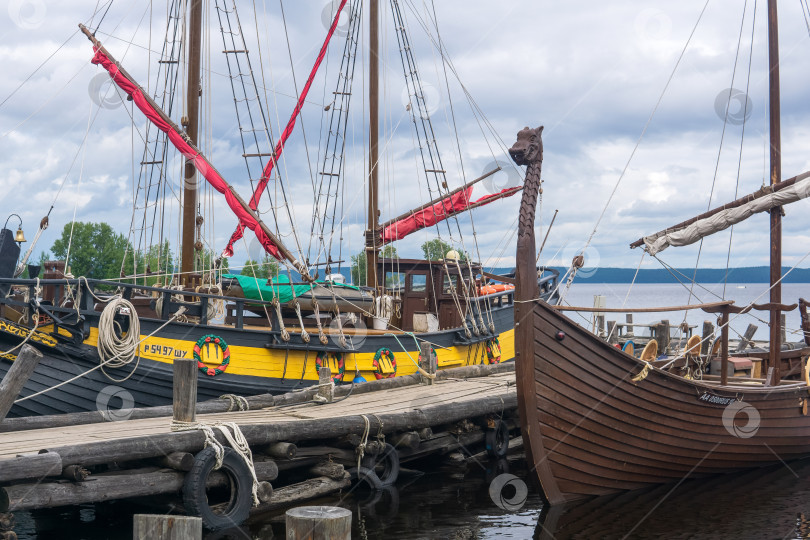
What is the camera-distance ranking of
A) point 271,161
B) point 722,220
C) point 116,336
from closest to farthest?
point 116,336, point 722,220, point 271,161

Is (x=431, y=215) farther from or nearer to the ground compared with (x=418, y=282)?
farther from the ground

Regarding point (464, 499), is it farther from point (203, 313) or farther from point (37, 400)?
point (37, 400)

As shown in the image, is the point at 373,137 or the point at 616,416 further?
the point at 373,137

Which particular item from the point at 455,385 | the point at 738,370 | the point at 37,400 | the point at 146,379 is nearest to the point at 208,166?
the point at 146,379

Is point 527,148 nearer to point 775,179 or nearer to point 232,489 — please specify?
point 232,489

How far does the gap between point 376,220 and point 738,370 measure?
9172 millimetres

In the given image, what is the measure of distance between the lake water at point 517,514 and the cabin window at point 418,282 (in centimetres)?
643

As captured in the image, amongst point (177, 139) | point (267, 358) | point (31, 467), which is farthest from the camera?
point (177, 139)

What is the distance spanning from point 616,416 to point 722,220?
544 centimetres

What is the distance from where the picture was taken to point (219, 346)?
42.0 ft

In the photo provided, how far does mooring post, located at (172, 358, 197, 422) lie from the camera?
841cm

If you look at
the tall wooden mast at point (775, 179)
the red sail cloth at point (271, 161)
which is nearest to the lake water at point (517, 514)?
the tall wooden mast at point (775, 179)

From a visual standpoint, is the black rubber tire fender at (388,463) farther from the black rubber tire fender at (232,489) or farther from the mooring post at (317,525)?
the mooring post at (317,525)

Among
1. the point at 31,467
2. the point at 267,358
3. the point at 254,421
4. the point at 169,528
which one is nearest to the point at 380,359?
the point at 267,358
